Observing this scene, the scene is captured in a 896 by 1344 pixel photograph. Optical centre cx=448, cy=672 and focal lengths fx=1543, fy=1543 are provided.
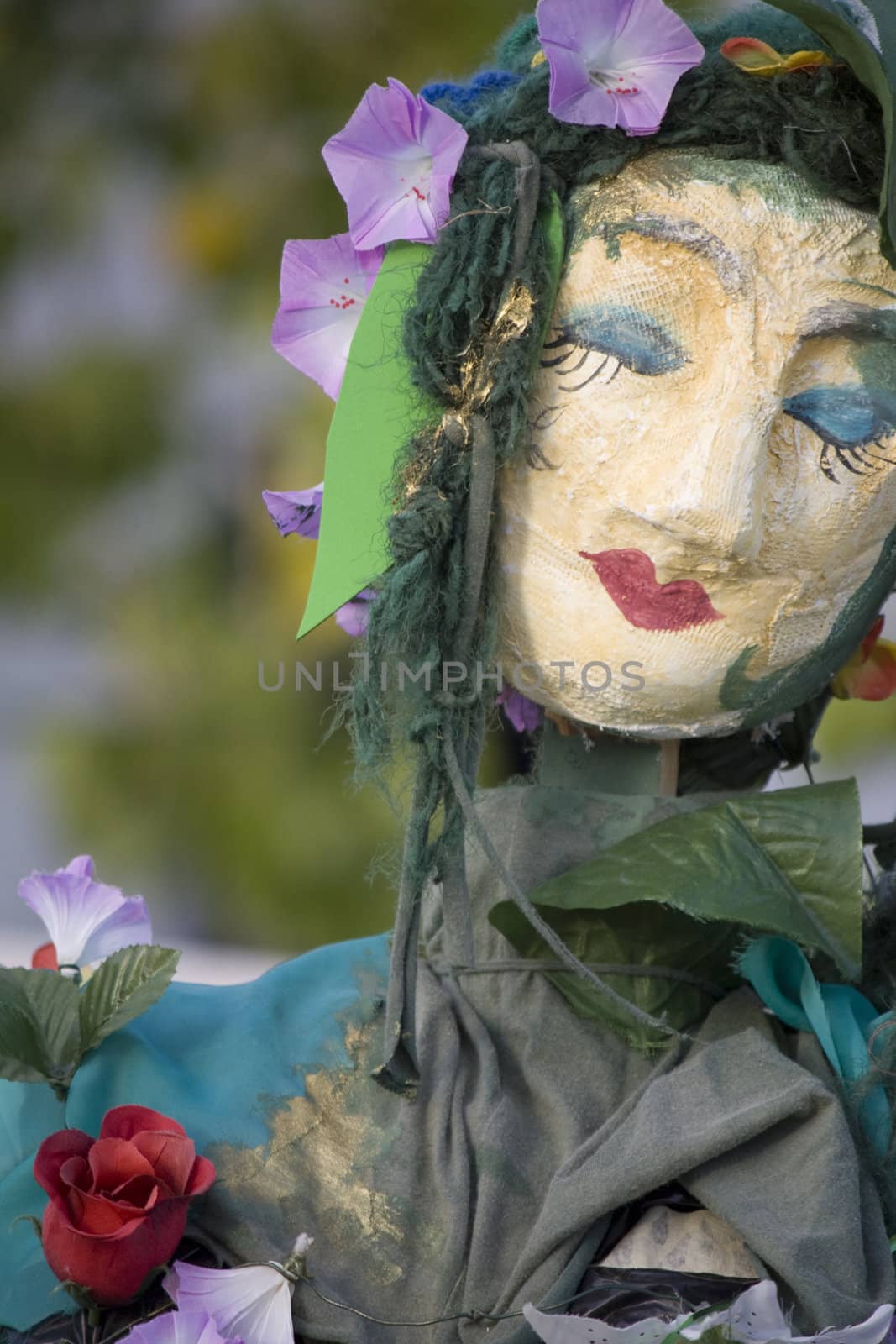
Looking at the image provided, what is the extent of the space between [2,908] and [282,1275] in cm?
262

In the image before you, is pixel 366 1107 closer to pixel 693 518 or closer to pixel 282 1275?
pixel 282 1275

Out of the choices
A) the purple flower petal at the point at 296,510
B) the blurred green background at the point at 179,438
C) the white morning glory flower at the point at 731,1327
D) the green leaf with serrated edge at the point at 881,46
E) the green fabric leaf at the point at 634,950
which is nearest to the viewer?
the white morning glory flower at the point at 731,1327

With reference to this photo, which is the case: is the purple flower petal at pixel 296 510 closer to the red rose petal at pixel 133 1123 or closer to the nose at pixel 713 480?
the nose at pixel 713 480

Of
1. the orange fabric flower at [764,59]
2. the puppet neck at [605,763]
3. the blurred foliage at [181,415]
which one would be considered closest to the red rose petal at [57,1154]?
the puppet neck at [605,763]

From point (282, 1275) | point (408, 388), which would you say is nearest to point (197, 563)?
point (408, 388)

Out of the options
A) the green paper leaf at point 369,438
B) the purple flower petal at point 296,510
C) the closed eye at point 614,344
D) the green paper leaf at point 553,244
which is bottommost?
the purple flower petal at point 296,510

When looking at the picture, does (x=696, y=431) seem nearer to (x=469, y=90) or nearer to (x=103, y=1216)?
(x=469, y=90)

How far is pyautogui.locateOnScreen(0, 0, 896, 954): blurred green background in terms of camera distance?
242 cm

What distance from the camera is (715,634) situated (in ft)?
3.22

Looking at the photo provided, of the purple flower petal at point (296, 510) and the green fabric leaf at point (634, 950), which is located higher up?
the purple flower petal at point (296, 510)

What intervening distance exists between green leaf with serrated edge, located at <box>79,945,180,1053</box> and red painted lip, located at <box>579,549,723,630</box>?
36cm

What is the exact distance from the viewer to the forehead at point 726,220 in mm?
940

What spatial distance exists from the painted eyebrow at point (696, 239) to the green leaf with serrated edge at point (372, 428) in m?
0.05

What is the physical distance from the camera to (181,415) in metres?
2.67
